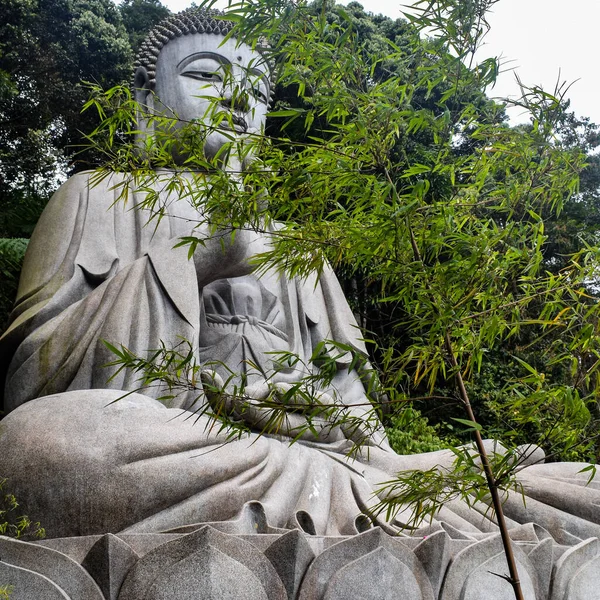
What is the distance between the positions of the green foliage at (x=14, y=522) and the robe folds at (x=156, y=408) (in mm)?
46

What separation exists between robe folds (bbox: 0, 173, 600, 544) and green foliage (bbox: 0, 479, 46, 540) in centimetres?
5

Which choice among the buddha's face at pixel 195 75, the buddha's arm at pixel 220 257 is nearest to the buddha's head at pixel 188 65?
the buddha's face at pixel 195 75

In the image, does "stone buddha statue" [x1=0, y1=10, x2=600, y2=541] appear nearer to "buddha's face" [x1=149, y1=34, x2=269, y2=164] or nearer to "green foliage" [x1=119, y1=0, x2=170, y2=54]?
"buddha's face" [x1=149, y1=34, x2=269, y2=164]

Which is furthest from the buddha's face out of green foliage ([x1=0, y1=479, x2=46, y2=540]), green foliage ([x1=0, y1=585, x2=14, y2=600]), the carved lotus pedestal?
green foliage ([x1=0, y1=585, x2=14, y2=600])

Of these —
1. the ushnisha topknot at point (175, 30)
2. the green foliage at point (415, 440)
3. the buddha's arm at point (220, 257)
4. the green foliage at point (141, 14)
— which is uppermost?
the green foliage at point (141, 14)

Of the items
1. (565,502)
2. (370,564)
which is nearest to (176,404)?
(370,564)

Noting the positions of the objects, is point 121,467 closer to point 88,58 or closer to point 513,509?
point 513,509

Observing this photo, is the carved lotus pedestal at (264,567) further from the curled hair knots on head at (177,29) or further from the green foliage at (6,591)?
the curled hair knots on head at (177,29)

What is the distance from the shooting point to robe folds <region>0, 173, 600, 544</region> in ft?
10.3

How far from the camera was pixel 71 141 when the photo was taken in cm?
947

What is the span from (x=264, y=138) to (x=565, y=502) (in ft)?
6.40

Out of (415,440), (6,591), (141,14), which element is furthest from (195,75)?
(141,14)

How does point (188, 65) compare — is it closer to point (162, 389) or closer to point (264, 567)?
point (162, 389)

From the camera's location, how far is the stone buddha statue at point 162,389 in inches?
123
